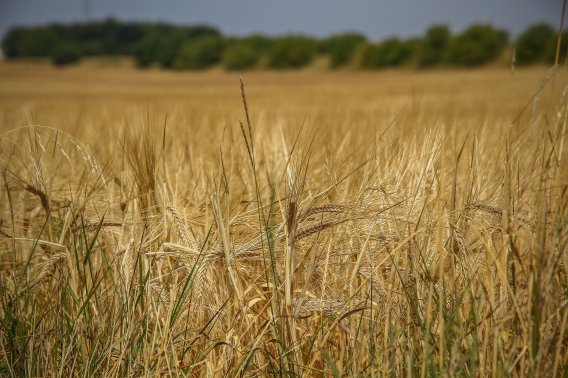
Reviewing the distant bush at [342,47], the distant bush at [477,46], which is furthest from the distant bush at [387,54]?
the distant bush at [477,46]

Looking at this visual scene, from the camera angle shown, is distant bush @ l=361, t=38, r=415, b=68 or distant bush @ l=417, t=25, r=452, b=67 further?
distant bush @ l=361, t=38, r=415, b=68

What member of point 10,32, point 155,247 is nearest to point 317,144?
point 155,247

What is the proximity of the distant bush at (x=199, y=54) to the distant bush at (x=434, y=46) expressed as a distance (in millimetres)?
12868

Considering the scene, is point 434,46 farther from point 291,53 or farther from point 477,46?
point 291,53

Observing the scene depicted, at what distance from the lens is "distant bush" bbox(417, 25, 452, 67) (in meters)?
30.2

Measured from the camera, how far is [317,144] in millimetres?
1947

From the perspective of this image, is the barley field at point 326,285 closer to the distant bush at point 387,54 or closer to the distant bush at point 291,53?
the distant bush at point 291,53

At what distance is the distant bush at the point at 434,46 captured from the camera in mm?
30156

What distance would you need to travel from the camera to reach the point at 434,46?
31.1 meters

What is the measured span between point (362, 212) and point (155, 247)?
1.62ft

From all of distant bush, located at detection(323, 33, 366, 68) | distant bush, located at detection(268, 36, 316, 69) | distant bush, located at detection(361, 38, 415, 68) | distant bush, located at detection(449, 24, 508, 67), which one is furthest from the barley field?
distant bush, located at detection(323, 33, 366, 68)

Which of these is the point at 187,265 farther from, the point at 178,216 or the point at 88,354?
the point at 88,354

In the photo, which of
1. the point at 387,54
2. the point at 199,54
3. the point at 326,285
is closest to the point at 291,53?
the point at 199,54

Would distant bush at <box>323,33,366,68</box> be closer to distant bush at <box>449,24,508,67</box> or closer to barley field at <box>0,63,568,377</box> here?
distant bush at <box>449,24,508,67</box>
